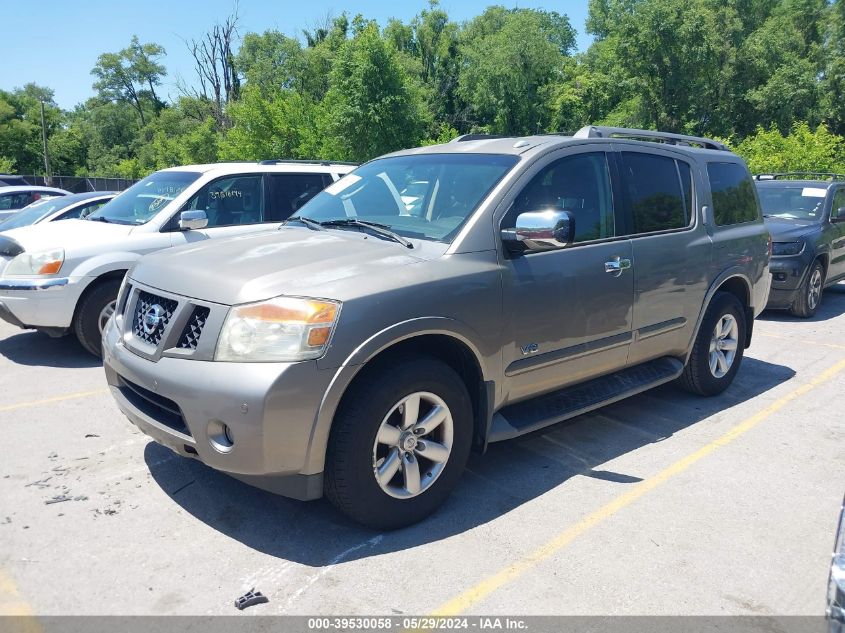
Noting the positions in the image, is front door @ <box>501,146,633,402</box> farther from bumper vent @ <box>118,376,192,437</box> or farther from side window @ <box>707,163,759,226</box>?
bumper vent @ <box>118,376,192,437</box>

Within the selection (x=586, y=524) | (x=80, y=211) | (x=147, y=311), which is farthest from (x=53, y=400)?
(x=80, y=211)

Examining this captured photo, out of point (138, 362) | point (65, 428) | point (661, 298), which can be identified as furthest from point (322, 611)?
point (661, 298)

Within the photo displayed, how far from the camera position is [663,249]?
181 inches

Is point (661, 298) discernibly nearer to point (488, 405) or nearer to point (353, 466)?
point (488, 405)

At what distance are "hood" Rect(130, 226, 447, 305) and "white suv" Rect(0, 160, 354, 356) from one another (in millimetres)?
2483

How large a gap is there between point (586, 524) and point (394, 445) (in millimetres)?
1126

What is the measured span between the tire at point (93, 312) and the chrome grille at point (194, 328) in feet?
11.0

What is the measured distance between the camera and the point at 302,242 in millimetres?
3691

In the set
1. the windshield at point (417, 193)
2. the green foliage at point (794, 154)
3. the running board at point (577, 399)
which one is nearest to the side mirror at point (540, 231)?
the windshield at point (417, 193)

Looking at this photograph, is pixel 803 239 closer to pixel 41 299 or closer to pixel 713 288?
pixel 713 288

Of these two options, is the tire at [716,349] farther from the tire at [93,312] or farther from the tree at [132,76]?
the tree at [132,76]

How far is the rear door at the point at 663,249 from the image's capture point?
14.7 feet

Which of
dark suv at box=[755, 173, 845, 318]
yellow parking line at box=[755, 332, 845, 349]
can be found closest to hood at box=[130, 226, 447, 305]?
yellow parking line at box=[755, 332, 845, 349]

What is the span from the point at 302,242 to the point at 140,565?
179 cm
